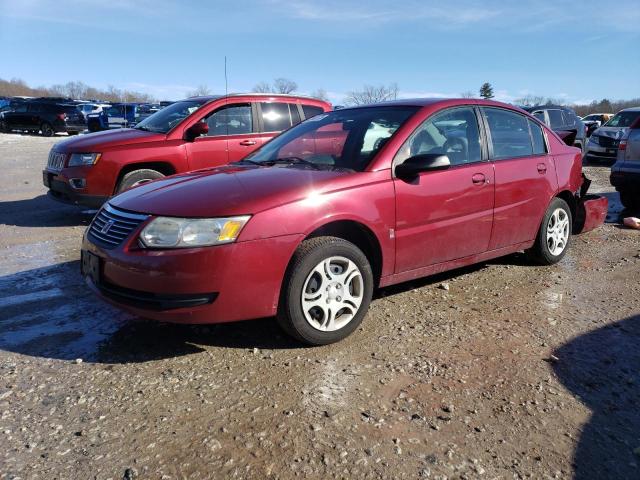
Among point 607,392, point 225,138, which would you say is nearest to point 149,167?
point 225,138

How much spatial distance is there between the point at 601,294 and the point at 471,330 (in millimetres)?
1545

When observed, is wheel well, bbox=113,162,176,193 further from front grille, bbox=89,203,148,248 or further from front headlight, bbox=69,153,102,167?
front grille, bbox=89,203,148,248

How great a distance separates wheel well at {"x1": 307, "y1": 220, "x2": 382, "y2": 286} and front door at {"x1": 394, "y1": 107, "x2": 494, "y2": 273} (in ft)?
0.56

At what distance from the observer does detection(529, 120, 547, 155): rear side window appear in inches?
208

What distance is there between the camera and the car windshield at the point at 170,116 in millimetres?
7809

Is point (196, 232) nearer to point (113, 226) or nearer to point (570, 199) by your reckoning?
point (113, 226)

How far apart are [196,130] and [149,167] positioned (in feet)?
2.60

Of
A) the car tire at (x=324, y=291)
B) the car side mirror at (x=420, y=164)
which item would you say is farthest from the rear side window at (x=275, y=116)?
the car tire at (x=324, y=291)

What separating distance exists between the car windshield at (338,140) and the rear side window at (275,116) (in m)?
3.31

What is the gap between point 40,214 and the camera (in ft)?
26.8

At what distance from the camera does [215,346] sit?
12.1ft

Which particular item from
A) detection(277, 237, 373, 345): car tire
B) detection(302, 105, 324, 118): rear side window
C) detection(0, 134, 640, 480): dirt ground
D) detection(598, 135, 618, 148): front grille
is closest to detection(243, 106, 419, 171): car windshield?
detection(277, 237, 373, 345): car tire

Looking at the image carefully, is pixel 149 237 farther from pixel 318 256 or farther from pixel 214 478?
pixel 214 478

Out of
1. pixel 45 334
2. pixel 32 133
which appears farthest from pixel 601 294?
pixel 32 133
